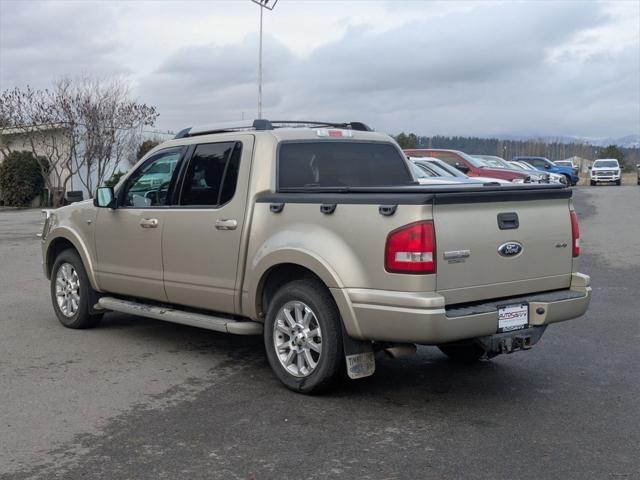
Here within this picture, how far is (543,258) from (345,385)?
173 centimetres

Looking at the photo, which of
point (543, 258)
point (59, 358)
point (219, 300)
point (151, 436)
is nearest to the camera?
point (151, 436)

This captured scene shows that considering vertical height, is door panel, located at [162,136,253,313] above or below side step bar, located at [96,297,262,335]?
above

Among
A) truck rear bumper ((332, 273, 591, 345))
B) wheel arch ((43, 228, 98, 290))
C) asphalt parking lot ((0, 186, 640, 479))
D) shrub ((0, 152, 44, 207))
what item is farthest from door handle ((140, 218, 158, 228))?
shrub ((0, 152, 44, 207))

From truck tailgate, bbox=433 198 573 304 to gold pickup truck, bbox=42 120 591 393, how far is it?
12 mm

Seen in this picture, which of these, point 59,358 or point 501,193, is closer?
point 501,193

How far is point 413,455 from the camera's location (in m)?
4.61

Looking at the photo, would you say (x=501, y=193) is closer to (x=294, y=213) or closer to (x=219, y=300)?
(x=294, y=213)

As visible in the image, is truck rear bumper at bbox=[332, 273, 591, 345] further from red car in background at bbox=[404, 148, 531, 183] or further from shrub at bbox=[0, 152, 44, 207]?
shrub at bbox=[0, 152, 44, 207]

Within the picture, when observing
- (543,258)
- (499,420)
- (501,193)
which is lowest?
(499,420)

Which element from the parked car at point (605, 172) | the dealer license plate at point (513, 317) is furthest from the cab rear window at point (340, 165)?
the parked car at point (605, 172)

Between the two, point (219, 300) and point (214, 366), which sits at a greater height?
point (219, 300)

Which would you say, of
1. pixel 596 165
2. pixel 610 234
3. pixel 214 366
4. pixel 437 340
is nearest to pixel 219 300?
pixel 214 366

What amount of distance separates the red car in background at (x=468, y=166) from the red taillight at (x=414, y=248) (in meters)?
20.4

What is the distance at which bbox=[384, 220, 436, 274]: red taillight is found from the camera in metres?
5.09
